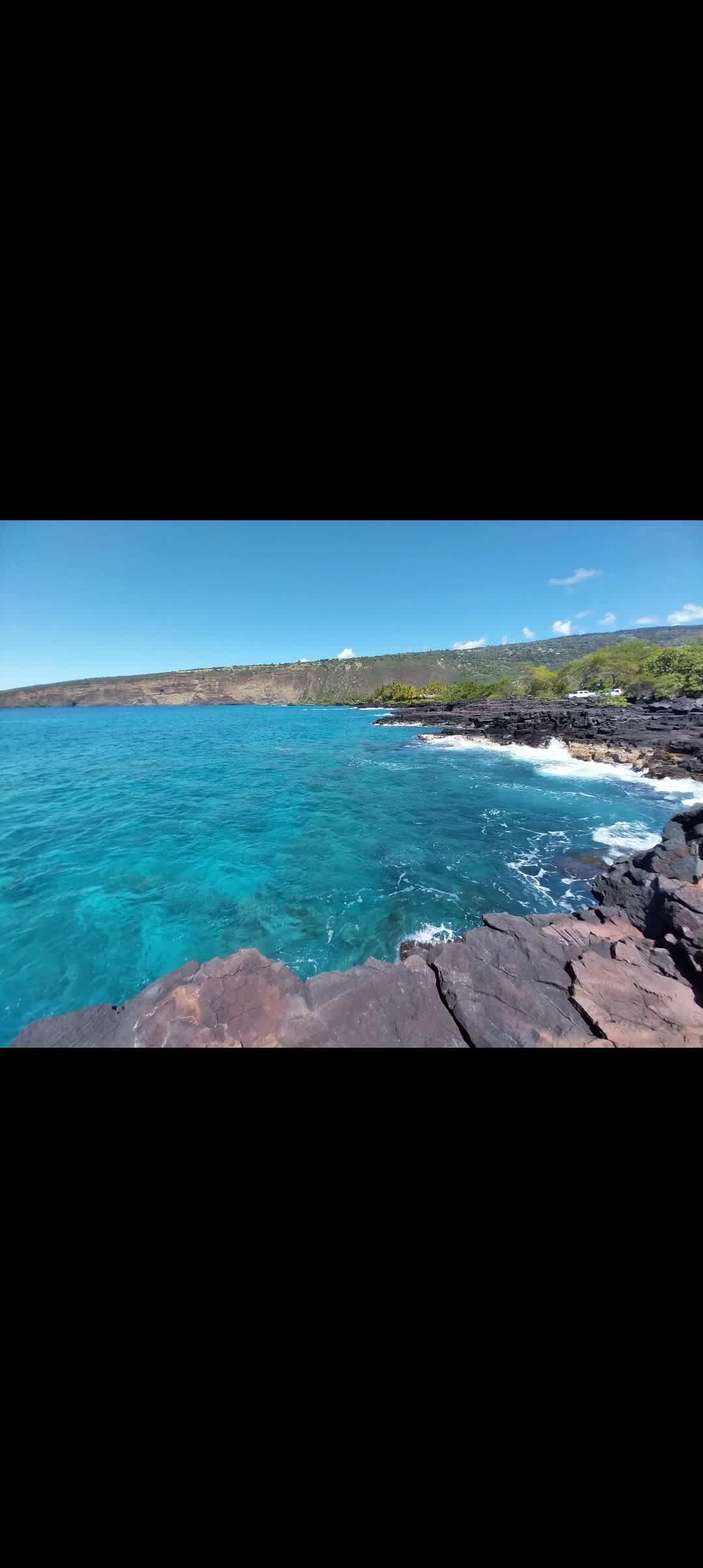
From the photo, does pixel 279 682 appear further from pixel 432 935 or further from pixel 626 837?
pixel 432 935

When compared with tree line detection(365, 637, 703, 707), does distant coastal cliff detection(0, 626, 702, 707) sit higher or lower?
higher

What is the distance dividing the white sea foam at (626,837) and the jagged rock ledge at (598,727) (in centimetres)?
605

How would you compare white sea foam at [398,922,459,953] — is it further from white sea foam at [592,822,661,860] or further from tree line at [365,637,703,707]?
tree line at [365,637,703,707]

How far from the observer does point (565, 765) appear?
18266 millimetres

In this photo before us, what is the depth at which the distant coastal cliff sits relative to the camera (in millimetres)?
64000

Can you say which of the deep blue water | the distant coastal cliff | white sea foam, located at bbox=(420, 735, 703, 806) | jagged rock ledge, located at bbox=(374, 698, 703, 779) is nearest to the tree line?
jagged rock ledge, located at bbox=(374, 698, 703, 779)

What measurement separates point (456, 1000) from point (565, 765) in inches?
661

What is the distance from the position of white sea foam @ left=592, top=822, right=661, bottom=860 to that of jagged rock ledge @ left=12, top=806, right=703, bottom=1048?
16.1 feet

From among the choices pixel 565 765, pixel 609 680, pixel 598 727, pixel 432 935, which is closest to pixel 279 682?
pixel 609 680
